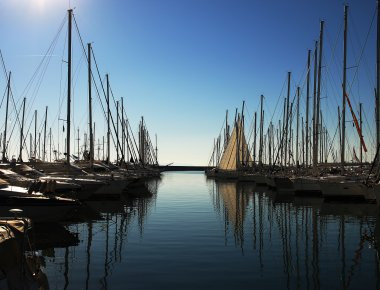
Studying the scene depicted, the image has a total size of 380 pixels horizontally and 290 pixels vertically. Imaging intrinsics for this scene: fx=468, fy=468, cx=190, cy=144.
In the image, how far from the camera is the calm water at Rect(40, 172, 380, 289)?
1242 centimetres

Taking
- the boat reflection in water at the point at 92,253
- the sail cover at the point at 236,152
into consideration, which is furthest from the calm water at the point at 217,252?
the sail cover at the point at 236,152

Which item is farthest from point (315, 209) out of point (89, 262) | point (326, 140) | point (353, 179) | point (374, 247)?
point (326, 140)

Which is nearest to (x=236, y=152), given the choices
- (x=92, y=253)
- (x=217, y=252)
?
(x=217, y=252)

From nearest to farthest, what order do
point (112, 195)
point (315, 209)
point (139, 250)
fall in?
point (139, 250), point (315, 209), point (112, 195)

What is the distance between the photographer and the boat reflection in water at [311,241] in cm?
1304

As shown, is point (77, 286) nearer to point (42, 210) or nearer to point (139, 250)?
point (139, 250)

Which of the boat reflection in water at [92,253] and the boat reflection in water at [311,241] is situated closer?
the boat reflection in water at [92,253]

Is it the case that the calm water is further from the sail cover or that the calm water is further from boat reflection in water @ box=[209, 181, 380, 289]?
the sail cover

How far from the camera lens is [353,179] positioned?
36.6 m

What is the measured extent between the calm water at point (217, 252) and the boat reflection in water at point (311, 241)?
29 mm

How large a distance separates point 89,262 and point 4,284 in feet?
17.8

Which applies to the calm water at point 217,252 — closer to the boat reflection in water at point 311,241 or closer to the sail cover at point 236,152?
the boat reflection in water at point 311,241

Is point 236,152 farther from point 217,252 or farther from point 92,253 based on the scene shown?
point 92,253

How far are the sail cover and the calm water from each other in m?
58.1
